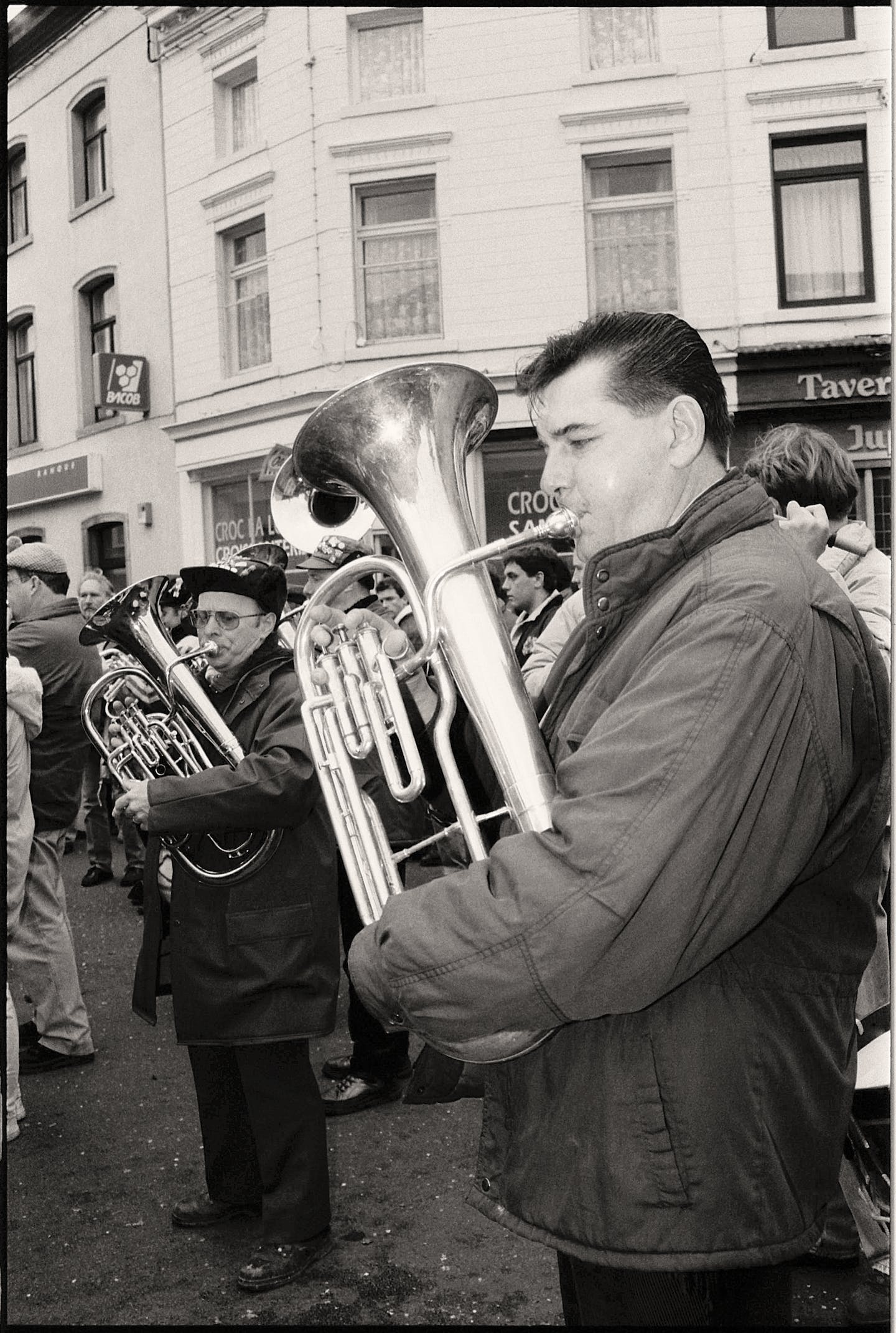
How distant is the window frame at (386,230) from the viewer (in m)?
11.3

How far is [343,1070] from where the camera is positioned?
165 inches

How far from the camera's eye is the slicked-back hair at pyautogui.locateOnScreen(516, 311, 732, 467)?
152 cm

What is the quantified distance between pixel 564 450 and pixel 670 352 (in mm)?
187

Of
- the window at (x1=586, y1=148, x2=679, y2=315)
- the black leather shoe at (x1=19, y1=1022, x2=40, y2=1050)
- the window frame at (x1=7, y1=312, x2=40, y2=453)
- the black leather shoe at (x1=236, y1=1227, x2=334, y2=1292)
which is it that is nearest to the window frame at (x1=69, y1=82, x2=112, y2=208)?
the window frame at (x1=7, y1=312, x2=40, y2=453)

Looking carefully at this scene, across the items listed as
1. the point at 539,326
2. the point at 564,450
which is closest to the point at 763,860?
the point at 564,450

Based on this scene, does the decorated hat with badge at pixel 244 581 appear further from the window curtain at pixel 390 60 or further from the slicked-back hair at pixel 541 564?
the window curtain at pixel 390 60

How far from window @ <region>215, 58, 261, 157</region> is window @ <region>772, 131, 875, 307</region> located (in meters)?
5.16

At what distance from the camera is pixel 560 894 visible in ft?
4.01

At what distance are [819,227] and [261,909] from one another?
9.77 m

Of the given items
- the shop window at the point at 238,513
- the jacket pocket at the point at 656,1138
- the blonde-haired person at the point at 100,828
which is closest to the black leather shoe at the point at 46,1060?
the blonde-haired person at the point at 100,828

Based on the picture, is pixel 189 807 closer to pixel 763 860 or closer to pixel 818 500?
pixel 818 500

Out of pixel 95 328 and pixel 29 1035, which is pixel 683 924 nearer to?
pixel 29 1035

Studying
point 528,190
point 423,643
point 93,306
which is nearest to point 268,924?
point 423,643

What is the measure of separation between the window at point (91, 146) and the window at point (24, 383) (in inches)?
71.7
